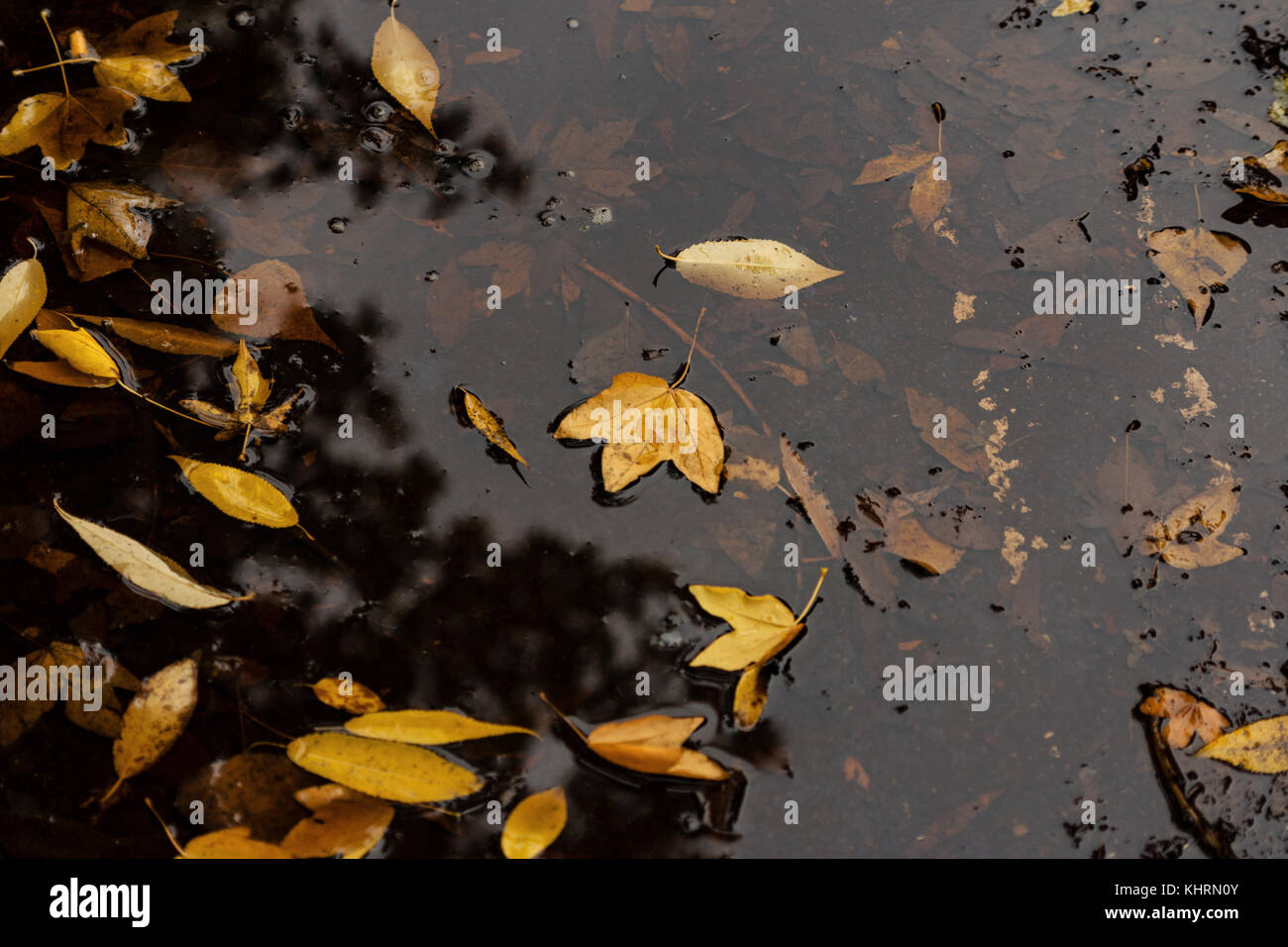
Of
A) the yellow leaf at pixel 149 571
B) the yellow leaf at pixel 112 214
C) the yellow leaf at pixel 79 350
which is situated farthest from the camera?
the yellow leaf at pixel 112 214

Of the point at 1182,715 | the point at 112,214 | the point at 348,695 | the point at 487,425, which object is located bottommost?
the point at 1182,715

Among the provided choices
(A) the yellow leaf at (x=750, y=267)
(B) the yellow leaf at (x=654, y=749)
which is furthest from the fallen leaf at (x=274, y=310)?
(B) the yellow leaf at (x=654, y=749)

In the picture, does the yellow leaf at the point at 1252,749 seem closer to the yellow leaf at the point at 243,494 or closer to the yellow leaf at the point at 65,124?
the yellow leaf at the point at 243,494

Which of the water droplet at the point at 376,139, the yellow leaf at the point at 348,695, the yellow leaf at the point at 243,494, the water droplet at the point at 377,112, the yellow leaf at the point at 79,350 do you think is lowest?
A: the yellow leaf at the point at 348,695

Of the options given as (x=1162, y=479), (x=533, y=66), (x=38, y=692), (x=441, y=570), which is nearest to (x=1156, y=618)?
(x=1162, y=479)

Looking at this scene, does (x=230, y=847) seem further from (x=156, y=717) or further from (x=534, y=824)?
(x=534, y=824)

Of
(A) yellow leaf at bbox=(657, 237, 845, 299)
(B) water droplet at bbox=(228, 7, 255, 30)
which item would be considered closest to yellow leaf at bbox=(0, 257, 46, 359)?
(B) water droplet at bbox=(228, 7, 255, 30)

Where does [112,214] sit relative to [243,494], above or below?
above

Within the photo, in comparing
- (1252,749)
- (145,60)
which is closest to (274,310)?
(145,60)
